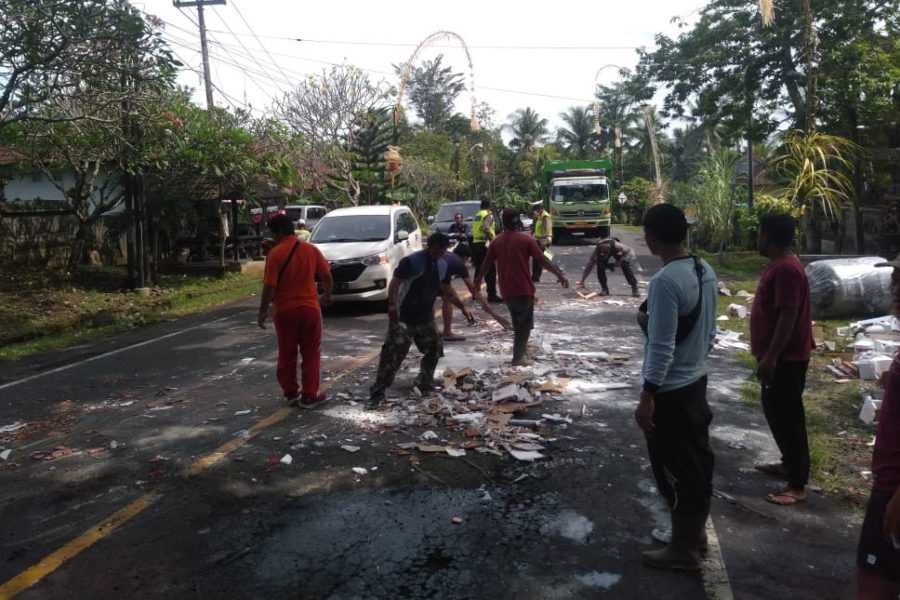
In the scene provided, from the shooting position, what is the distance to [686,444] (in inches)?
141

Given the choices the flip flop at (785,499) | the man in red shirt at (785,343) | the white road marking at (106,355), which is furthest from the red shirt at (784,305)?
the white road marking at (106,355)

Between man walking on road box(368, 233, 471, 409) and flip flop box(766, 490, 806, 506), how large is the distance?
10.7ft

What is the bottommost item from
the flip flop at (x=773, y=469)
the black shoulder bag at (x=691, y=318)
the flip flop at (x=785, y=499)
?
the flip flop at (x=785, y=499)

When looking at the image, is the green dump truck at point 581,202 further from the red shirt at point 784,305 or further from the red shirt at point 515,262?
the red shirt at point 784,305

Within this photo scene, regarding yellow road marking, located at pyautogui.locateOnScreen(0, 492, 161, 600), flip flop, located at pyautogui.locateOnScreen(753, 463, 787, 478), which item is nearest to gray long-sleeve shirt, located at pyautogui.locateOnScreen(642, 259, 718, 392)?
flip flop, located at pyautogui.locateOnScreen(753, 463, 787, 478)

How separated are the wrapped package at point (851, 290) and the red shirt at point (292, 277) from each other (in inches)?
307

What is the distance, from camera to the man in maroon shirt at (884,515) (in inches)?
94.9

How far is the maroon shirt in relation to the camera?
95.3 inches

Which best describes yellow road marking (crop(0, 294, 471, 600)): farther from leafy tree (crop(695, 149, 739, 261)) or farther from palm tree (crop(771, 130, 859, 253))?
leafy tree (crop(695, 149, 739, 261))

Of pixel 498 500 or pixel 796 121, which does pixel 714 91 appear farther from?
pixel 498 500

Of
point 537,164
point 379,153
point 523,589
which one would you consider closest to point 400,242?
point 523,589

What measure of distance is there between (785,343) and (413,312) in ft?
11.1

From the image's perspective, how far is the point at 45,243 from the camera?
1756 cm

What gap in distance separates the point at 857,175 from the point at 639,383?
43.3 ft
